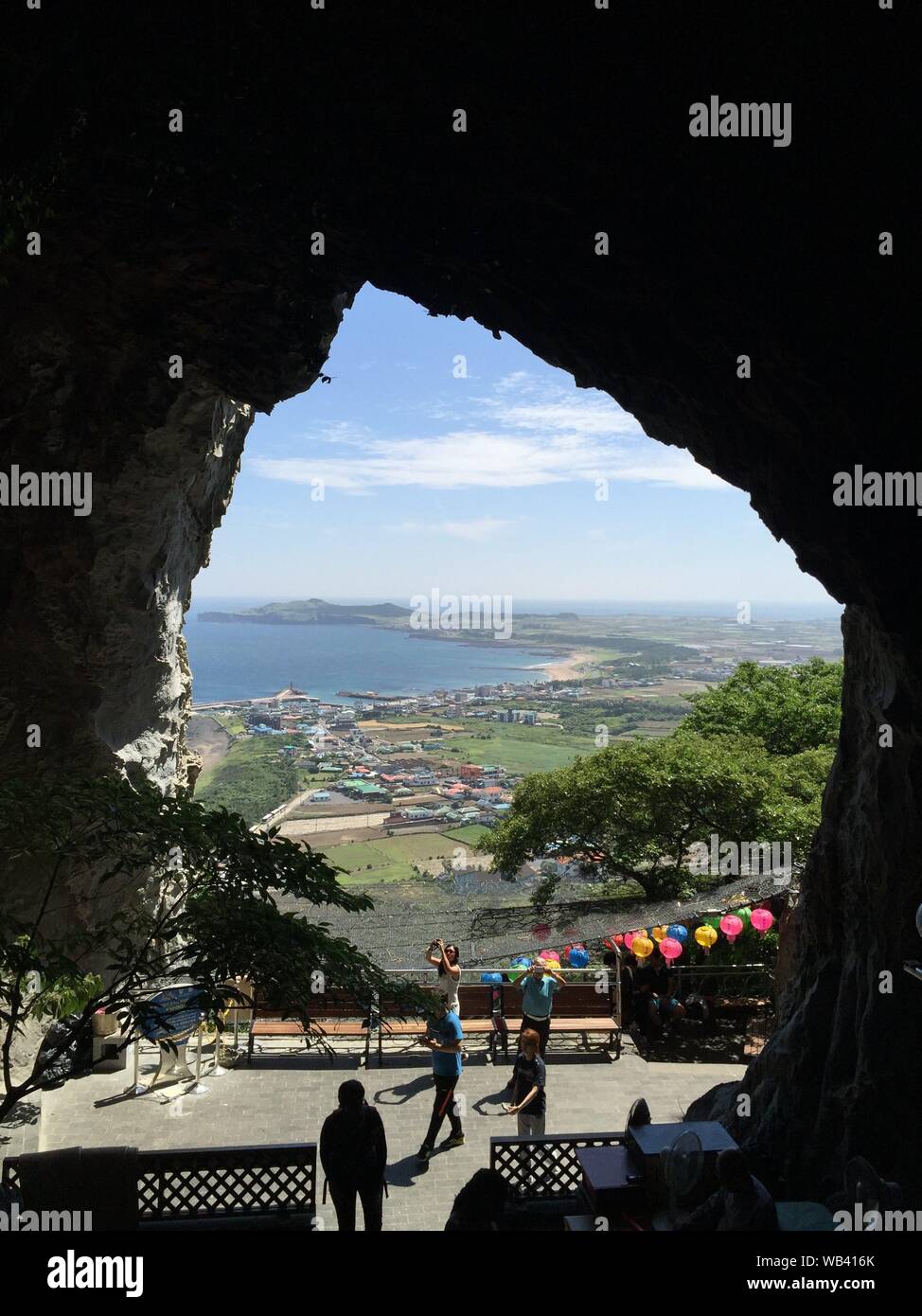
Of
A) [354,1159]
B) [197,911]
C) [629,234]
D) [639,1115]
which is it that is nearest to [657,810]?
[639,1115]

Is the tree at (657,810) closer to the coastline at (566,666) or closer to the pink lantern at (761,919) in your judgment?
the pink lantern at (761,919)

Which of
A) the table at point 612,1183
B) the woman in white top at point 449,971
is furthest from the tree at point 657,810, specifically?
the table at point 612,1183

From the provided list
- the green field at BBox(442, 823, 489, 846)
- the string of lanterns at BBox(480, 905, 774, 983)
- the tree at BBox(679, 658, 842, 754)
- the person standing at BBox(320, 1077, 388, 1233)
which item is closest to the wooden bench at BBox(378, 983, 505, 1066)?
the string of lanterns at BBox(480, 905, 774, 983)

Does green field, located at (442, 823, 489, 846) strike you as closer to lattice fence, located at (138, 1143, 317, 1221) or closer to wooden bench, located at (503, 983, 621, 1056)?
wooden bench, located at (503, 983, 621, 1056)

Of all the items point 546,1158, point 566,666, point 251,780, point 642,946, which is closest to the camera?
point 546,1158

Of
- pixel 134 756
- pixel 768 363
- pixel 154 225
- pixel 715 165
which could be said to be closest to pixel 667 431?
pixel 768 363

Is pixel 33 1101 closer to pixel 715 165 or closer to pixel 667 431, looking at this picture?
pixel 667 431

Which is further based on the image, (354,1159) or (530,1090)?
(530,1090)

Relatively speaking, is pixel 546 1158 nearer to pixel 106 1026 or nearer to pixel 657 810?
pixel 106 1026
